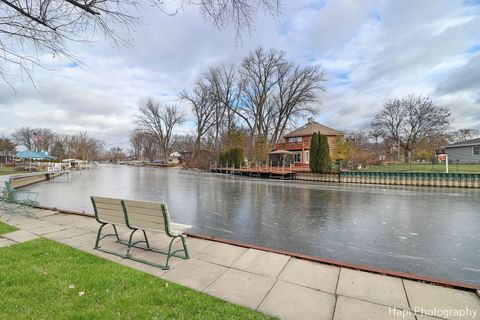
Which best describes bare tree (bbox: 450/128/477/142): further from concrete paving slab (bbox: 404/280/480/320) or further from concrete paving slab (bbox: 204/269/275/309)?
concrete paving slab (bbox: 204/269/275/309)

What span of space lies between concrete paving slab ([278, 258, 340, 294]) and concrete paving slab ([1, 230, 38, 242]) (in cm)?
520

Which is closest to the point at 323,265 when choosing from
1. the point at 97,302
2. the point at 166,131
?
the point at 97,302

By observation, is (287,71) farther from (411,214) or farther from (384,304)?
(384,304)

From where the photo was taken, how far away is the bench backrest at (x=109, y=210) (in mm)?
4512

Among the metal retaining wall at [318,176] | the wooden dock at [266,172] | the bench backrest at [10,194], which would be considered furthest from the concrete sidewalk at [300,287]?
the wooden dock at [266,172]

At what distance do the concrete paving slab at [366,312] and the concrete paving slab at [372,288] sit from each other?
0.35ft

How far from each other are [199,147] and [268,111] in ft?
64.1

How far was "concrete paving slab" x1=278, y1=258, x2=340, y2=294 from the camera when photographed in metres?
3.29

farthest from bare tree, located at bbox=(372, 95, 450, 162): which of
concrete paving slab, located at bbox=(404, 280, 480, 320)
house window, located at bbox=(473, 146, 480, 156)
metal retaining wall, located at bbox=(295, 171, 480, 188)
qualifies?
concrete paving slab, located at bbox=(404, 280, 480, 320)

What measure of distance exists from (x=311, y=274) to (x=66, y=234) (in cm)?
518

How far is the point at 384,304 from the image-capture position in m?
2.85

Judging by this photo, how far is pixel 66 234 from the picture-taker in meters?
5.56

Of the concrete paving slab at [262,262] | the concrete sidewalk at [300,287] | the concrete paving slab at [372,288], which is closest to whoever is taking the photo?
the concrete sidewalk at [300,287]

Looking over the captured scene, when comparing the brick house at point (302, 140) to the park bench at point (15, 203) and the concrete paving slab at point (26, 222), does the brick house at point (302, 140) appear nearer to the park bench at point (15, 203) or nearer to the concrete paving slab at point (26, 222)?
the park bench at point (15, 203)
